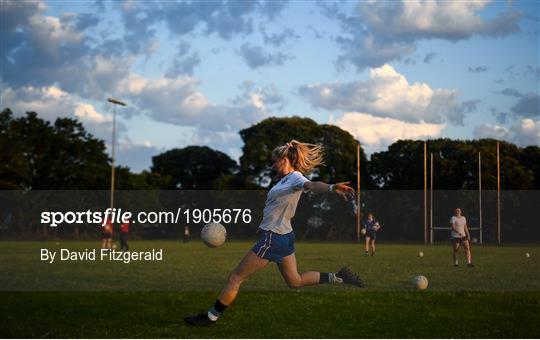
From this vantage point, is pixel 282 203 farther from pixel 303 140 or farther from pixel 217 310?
pixel 303 140

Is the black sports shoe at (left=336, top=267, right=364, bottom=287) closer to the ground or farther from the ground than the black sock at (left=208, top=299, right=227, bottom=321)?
farther from the ground

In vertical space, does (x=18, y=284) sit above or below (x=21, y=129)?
below

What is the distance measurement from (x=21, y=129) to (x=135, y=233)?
31.7m

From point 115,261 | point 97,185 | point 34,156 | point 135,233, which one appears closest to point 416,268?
point 115,261

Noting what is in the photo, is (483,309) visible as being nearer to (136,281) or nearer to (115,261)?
(136,281)

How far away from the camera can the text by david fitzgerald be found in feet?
98.9

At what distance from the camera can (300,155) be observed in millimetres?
10328

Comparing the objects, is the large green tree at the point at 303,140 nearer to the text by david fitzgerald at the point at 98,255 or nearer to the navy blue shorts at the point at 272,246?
the text by david fitzgerald at the point at 98,255

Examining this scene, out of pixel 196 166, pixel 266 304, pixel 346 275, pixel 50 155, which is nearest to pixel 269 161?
pixel 196 166

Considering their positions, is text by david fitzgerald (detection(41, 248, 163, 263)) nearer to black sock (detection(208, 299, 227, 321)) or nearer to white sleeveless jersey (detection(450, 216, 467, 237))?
white sleeveless jersey (detection(450, 216, 467, 237))

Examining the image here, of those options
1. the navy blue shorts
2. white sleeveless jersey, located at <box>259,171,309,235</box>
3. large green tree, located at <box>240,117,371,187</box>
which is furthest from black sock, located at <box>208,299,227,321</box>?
large green tree, located at <box>240,117,371,187</box>

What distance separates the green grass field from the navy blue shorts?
2.12 m

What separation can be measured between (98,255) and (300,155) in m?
24.0

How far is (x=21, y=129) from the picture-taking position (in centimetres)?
6838
